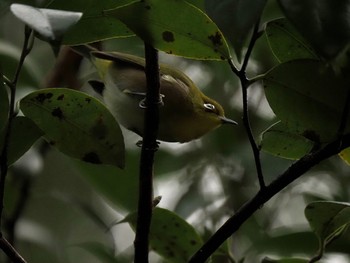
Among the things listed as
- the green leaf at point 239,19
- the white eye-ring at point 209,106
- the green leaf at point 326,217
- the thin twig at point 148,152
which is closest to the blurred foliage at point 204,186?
the white eye-ring at point 209,106

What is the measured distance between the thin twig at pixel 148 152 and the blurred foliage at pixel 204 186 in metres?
0.47

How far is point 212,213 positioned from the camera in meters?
1.75

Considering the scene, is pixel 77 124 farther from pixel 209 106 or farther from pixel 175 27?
pixel 209 106

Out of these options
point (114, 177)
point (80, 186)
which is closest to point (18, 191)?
point (114, 177)

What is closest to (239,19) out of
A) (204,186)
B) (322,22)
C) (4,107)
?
(322,22)

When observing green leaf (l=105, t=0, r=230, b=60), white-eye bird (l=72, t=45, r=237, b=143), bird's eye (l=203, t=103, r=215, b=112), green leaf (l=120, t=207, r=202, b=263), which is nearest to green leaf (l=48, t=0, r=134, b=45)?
green leaf (l=105, t=0, r=230, b=60)

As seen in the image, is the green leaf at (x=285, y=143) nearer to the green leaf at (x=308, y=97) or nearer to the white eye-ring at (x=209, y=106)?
the green leaf at (x=308, y=97)

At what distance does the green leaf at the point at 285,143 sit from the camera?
963 mm

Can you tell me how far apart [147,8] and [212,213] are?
996 millimetres

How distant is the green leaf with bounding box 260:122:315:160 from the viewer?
96 centimetres

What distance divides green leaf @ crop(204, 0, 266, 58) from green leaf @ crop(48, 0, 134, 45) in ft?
0.68

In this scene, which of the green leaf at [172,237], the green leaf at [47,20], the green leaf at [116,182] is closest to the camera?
the green leaf at [47,20]

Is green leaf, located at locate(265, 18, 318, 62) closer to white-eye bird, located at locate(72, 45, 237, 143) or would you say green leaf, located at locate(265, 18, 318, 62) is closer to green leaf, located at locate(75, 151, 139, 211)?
white-eye bird, located at locate(72, 45, 237, 143)

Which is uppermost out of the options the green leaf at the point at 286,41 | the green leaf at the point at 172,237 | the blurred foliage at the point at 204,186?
the green leaf at the point at 286,41
